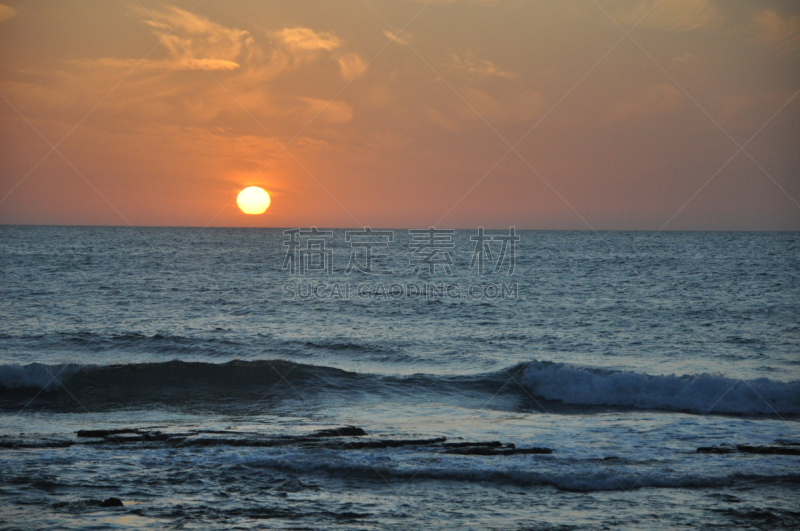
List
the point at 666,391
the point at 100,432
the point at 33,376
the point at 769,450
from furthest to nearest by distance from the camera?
the point at 33,376, the point at 666,391, the point at 100,432, the point at 769,450

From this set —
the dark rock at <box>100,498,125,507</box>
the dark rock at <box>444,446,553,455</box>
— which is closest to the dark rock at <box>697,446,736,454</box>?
the dark rock at <box>444,446,553,455</box>

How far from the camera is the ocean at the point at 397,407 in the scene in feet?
24.8

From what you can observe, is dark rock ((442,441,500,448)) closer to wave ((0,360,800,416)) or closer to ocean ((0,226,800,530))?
ocean ((0,226,800,530))

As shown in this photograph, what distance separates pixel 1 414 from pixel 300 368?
26.4 feet

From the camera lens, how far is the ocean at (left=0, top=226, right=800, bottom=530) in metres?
7.57

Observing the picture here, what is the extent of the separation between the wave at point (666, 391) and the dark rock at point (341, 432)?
7652mm

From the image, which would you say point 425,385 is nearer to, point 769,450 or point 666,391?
point 666,391

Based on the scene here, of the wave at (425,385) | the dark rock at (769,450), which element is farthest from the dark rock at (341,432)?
the dark rock at (769,450)

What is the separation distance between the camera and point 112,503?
7234mm

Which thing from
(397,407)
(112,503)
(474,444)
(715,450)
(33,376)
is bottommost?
(397,407)

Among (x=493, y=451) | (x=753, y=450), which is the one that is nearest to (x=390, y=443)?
(x=493, y=451)

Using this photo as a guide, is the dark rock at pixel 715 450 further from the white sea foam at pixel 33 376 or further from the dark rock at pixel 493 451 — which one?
the white sea foam at pixel 33 376

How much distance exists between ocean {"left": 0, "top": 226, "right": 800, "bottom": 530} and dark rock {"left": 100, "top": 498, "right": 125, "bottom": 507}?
0.03 metres

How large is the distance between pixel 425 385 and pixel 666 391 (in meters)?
6.94
